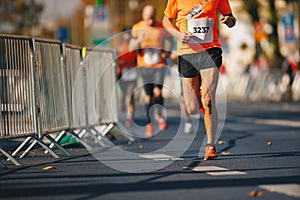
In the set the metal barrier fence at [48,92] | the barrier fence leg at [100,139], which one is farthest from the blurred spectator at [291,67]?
the barrier fence leg at [100,139]

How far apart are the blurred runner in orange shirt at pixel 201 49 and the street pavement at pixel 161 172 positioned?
0.58 m

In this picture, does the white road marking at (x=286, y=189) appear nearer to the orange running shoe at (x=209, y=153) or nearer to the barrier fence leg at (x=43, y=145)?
the orange running shoe at (x=209, y=153)

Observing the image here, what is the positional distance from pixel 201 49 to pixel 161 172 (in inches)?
82.9

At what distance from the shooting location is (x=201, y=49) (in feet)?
33.1

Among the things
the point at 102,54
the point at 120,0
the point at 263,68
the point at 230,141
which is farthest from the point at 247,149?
the point at 120,0

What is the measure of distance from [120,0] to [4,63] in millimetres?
85082

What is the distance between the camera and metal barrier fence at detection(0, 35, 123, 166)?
10078 mm

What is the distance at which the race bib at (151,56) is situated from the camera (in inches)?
593

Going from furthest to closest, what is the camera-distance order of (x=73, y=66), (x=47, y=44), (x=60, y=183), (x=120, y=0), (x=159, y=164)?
(x=120, y=0) → (x=73, y=66) → (x=47, y=44) → (x=159, y=164) → (x=60, y=183)

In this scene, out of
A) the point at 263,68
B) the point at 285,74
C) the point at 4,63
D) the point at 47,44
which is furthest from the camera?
the point at 263,68

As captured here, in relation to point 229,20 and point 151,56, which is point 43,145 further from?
point 151,56

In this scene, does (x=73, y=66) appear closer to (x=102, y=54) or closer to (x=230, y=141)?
(x=102, y=54)

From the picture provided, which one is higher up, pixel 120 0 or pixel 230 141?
pixel 120 0

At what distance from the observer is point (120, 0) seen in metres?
94.5
